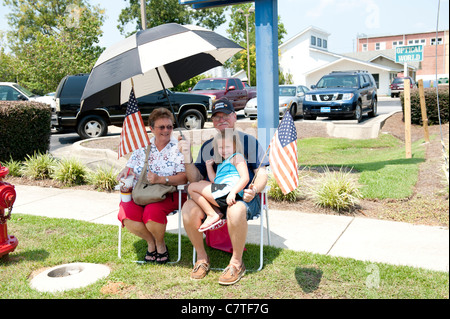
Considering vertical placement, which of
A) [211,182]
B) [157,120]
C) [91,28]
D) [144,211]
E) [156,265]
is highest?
[91,28]

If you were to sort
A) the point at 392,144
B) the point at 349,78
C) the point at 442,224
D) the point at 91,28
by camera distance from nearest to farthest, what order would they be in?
the point at 442,224 → the point at 392,144 → the point at 349,78 → the point at 91,28

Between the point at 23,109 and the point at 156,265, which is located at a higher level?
the point at 23,109

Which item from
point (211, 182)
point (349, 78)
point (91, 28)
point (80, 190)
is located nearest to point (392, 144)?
point (349, 78)

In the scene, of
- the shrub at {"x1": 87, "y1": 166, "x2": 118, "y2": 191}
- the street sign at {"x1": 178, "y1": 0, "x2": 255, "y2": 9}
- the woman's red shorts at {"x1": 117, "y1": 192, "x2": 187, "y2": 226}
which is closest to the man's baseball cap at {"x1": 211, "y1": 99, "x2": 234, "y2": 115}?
the woman's red shorts at {"x1": 117, "y1": 192, "x2": 187, "y2": 226}

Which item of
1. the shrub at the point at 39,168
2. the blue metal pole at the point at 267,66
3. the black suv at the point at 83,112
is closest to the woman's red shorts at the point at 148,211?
the blue metal pole at the point at 267,66

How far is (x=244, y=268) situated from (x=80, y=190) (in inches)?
173

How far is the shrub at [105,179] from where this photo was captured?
730cm

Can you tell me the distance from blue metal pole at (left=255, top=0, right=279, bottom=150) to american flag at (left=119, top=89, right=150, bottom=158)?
7.90 feet

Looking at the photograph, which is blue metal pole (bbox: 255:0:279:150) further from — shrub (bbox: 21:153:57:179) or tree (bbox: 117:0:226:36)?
tree (bbox: 117:0:226:36)

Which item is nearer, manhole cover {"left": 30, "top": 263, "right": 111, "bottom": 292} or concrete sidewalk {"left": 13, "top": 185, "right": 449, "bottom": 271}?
manhole cover {"left": 30, "top": 263, "right": 111, "bottom": 292}

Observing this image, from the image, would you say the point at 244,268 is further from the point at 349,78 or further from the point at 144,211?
the point at 349,78

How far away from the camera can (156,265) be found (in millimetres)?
4156

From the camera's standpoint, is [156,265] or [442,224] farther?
[442,224]

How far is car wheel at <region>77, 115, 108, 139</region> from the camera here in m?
13.7
